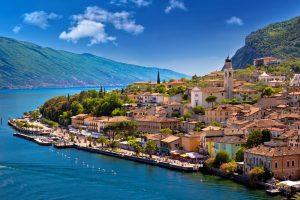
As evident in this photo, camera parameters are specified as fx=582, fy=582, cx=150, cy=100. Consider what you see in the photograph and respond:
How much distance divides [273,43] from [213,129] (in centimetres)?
11058

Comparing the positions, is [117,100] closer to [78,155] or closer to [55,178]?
[78,155]

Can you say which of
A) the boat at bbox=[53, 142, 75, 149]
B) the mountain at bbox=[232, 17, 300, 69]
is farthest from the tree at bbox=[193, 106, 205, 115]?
the mountain at bbox=[232, 17, 300, 69]

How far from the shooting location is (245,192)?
41.2m

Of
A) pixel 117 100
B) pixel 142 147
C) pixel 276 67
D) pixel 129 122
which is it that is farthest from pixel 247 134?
pixel 276 67

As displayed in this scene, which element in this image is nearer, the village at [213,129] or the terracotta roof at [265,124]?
the village at [213,129]

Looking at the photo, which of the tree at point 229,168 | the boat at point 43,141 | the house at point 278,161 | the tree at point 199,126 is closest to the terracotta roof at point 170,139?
the tree at point 199,126

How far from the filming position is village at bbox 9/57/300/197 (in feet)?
146

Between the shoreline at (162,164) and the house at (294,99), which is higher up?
the house at (294,99)

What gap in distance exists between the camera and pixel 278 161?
43062 mm

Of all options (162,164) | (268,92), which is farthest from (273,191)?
(268,92)

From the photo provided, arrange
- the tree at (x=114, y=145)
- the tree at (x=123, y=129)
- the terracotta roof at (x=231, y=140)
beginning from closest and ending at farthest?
the terracotta roof at (x=231, y=140) < the tree at (x=114, y=145) < the tree at (x=123, y=129)

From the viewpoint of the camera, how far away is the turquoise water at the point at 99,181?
41406 mm

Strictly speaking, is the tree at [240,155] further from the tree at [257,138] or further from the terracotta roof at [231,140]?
the terracotta roof at [231,140]

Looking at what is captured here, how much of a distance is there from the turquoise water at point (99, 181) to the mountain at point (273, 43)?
9291cm
